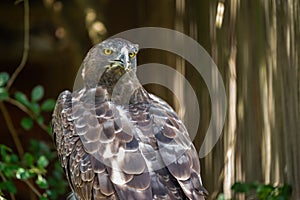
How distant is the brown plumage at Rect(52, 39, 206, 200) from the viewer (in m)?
3.47

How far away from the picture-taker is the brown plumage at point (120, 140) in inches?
137

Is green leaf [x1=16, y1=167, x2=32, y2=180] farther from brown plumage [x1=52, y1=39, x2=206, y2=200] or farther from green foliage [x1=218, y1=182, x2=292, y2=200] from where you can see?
green foliage [x1=218, y1=182, x2=292, y2=200]

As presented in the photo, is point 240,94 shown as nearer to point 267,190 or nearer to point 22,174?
point 267,190

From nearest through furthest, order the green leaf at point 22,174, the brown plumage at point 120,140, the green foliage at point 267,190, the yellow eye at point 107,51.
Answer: the brown plumage at point 120,140 → the green foliage at point 267,190 → the yellow eye at point 107,51 → the green leaf at point 22,174

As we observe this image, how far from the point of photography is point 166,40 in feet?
18.4

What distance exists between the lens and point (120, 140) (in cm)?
362

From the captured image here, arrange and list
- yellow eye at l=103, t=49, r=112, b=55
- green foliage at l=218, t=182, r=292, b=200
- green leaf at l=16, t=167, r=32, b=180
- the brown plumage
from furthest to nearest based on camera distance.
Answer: green leaf at l=16, t=167, r=32, b=180
yellow eye at l=103, t=49, r=112, b=55
green foliage at l=218, t=182, r=292, b=200
the brown plumage

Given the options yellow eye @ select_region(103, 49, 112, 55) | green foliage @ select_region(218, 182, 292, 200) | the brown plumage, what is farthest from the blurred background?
yellow eye @ select_region(103, 49, 112, 55)

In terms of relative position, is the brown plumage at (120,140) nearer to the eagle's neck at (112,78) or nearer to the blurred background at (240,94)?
the eagle's neck at (112,78)

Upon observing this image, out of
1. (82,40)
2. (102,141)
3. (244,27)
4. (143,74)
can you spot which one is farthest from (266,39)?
(82,40)

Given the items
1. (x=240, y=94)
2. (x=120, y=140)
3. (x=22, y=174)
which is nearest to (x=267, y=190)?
(x=240, y=94)

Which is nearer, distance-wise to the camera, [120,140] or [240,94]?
[120,140]

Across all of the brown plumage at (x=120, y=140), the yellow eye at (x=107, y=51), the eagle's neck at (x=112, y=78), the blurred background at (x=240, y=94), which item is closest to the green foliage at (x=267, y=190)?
the blurred background at (x=240, y=94)

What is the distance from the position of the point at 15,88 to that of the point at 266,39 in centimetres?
415
